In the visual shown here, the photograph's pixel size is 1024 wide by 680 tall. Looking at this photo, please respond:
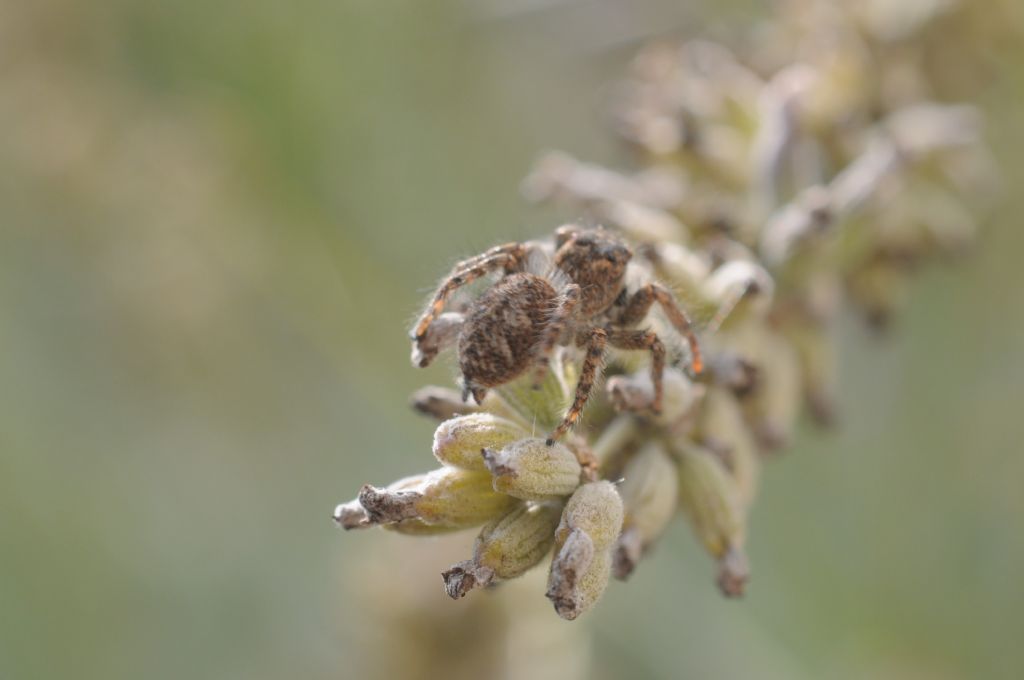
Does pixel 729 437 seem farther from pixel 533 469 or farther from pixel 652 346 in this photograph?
pixel 533 469

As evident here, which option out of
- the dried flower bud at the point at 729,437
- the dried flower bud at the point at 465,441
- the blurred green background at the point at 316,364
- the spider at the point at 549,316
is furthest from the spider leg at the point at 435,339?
the blurred green background at the point at 316,364

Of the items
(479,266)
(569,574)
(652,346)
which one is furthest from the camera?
(479,266)

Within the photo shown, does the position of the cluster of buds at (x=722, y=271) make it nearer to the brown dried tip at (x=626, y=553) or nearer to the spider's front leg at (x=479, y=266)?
the brown dried tip at (x=626, y=553)

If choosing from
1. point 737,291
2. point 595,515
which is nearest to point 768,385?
point 737,291

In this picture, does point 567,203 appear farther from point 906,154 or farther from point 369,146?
point 369,146

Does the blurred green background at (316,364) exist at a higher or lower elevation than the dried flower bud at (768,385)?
higher
